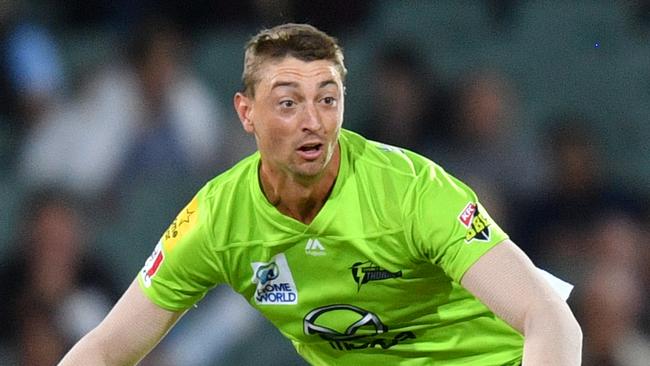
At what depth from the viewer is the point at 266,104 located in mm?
3252

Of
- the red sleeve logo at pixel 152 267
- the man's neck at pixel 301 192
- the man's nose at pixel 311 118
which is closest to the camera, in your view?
the man's nose at pixel 311 118

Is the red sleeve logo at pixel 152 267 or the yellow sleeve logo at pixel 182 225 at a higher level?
the yellow sleeve logo at pixel 182 225

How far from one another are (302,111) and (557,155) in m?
3.19

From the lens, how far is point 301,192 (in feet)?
10.9

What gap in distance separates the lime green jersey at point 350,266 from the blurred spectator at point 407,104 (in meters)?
2.69

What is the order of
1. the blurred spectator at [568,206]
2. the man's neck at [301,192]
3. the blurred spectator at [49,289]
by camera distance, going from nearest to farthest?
the man's neck at [301,192]
the blurred spectator at [49,289]
the blurred spectator at [568,206]

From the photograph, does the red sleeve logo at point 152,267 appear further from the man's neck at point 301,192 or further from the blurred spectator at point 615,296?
the blurred spectator at point 615,296

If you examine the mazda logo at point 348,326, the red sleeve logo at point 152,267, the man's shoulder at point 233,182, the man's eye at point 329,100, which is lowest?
the mazda logo at point 348,326

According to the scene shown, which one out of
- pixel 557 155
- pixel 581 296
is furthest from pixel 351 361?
pixel 557 155

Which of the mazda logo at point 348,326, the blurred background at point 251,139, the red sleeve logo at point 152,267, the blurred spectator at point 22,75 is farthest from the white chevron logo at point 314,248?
the blurred spectator at point 22,75

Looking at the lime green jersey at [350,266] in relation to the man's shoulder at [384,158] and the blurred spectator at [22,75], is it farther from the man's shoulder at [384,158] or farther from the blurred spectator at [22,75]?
the blurred spectator at [22,75]

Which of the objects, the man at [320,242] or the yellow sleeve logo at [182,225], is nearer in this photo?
the man at [320,242]

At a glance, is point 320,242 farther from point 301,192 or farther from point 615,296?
point 615,296

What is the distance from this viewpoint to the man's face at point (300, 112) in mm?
3172
